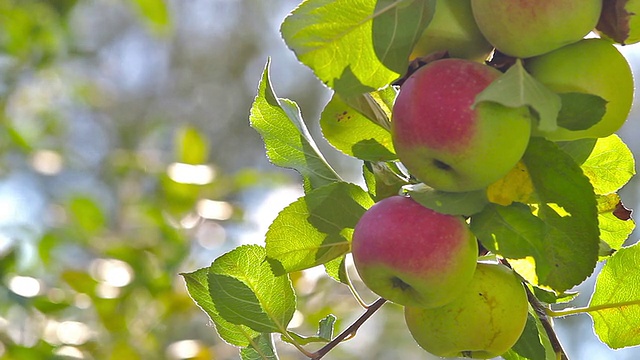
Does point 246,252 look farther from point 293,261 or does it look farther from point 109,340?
point 109,340

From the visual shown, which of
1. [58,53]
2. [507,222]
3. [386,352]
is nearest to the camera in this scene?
[507,222]

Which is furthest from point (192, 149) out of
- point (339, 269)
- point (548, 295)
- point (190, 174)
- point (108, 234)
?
point (548, 295)

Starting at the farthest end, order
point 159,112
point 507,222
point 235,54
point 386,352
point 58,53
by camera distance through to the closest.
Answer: point 235,54
point 159,112
point 386,352
point 58,53
point 507,222

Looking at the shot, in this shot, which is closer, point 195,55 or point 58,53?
point 58,53

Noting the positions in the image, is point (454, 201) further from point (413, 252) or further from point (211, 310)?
point (211, 310)

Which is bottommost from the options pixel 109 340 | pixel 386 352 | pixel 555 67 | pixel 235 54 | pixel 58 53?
pixel 386 352

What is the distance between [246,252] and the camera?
70cm

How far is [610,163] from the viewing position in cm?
68

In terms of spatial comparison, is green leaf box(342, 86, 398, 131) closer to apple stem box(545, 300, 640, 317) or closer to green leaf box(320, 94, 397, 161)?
green leaf box(320, 94, 397, 161)

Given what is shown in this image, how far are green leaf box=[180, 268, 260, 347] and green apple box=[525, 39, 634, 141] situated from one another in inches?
12.1

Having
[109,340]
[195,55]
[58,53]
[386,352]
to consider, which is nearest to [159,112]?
[195,55]

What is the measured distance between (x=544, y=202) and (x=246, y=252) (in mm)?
255

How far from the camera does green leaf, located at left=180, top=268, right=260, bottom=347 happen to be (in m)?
0.70

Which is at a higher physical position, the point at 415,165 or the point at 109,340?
the point at 109,340
